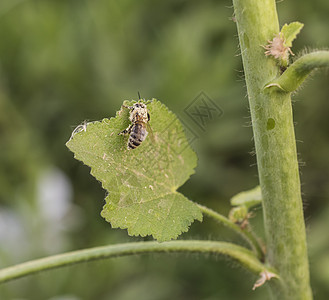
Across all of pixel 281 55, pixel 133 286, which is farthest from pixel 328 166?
pixel 281 55

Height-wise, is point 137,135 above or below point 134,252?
above

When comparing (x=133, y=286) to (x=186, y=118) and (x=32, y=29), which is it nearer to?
(x=186, y=118)

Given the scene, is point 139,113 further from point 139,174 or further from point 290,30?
point 290,30

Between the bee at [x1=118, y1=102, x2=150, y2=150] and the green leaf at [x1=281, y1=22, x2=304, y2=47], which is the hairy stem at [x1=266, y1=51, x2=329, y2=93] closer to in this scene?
the green leaf at [x1=281, y1=22, x2=304, y2=47]

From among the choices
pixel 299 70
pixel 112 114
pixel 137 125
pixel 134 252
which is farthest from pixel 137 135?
pixel 112 114

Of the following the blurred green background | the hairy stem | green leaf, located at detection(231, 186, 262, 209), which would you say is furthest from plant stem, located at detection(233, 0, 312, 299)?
the blurred green background

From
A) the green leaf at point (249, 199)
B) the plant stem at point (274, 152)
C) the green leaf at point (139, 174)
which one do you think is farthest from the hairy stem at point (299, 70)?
the green leaf at point (249, 199)
